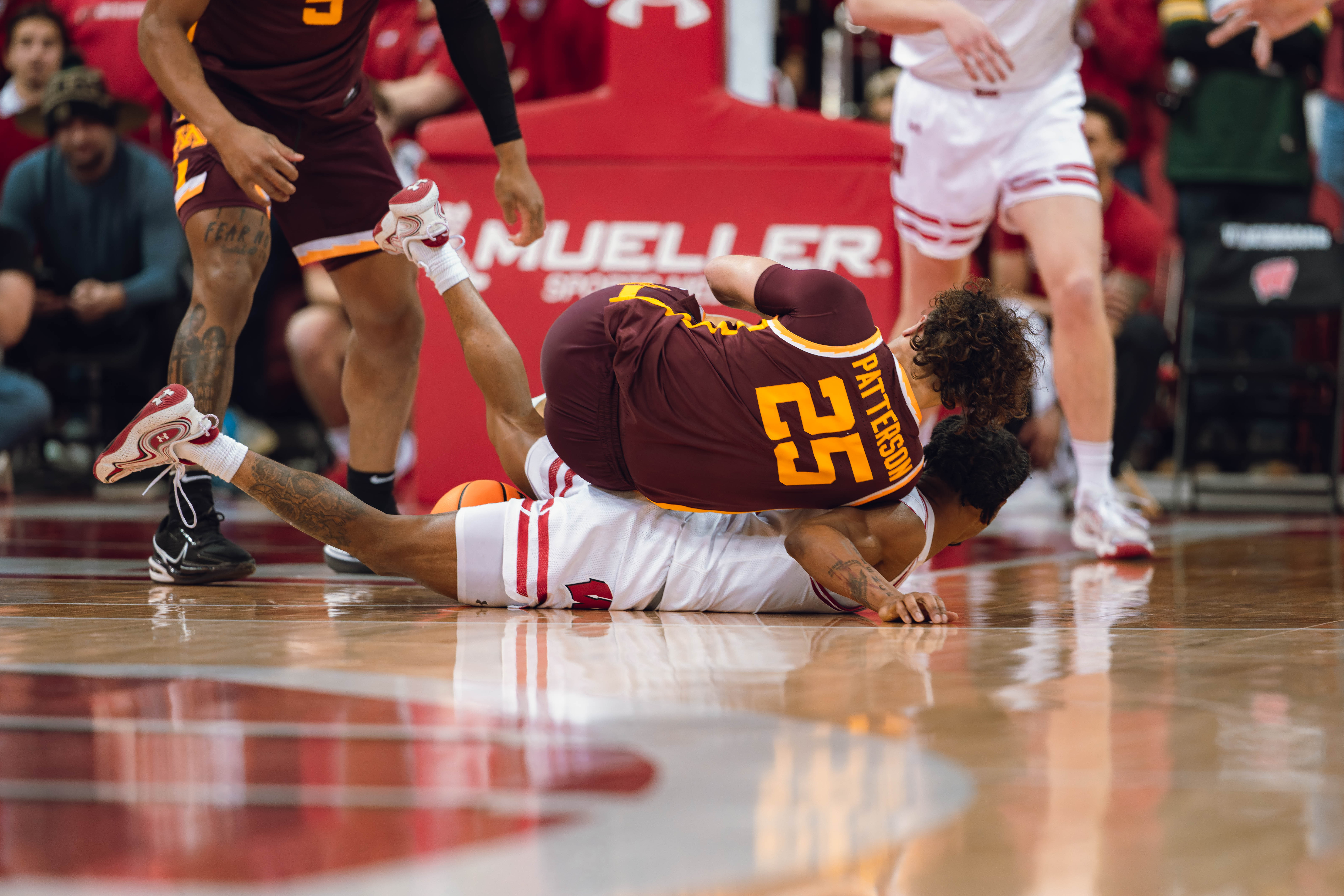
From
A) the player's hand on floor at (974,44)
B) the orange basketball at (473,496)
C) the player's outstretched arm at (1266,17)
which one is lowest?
the orange basketball at (473,496)

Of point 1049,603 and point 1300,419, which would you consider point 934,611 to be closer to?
point 1049,603

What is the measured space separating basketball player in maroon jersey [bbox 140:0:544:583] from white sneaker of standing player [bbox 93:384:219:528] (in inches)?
8.7

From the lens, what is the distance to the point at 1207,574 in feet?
10.5

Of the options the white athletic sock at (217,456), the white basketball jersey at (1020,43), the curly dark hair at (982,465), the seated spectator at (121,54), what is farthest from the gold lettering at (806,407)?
the seated spectator at (121,54)

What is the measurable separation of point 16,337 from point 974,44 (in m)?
3.94

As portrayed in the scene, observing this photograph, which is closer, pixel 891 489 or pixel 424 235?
pixel 891 489

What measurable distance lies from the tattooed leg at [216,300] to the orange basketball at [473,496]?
0.49 meters

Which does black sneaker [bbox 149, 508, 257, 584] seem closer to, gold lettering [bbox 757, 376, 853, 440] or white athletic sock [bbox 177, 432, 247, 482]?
white athletic sock [bbox 177, 432, 247, 482]

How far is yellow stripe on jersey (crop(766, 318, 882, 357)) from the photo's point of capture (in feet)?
7.82

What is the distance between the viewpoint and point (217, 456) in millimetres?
2580

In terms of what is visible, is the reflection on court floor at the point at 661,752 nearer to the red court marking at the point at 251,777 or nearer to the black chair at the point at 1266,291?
the red court marking at the point at 251,777

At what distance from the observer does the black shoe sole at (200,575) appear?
2.85m

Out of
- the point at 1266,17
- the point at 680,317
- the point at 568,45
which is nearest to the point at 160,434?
the point at 680,317

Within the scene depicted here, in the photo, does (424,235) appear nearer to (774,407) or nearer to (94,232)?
(774,407)
